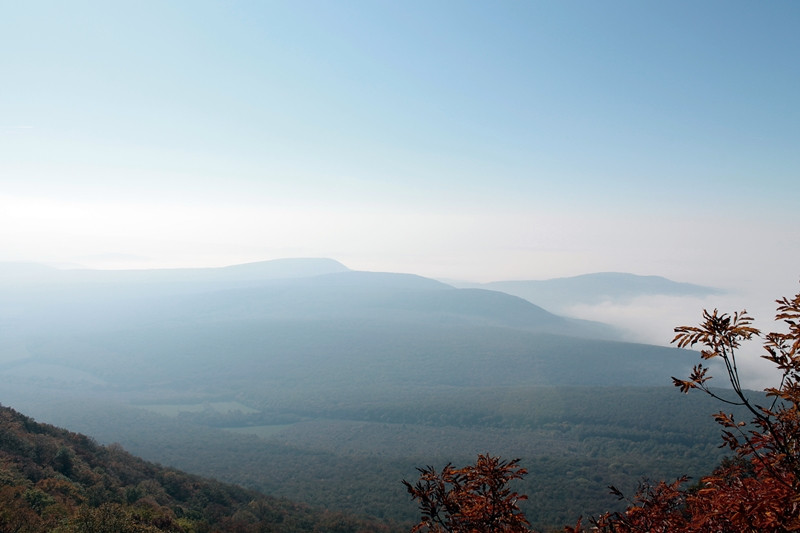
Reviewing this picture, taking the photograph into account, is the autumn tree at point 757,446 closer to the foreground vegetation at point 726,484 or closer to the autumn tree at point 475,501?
the foreground vegetation at point 726,484

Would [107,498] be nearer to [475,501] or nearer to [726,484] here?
[475,501]

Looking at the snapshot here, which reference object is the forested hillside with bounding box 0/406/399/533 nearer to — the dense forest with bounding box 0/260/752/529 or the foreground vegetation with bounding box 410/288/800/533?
the foreground vegetation with bounding box 410/288/800/533

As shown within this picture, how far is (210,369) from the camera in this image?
19688cm

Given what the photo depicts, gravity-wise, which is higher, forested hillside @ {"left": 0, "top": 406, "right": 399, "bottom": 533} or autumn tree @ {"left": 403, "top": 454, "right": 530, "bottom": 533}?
autumn tree @ {"left": 403, "top": 454, "right": 530, "bottom": 533}

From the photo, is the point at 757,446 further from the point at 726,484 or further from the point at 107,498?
the point at 107,498

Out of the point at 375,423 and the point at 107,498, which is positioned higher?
the point at 107,498

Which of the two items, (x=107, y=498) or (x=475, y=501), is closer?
(x=475, y=501)

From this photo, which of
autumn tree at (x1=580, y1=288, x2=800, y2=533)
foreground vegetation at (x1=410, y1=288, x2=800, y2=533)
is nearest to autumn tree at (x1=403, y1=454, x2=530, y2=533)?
foreground vegetation at (x1=410, y1=288, x2=800, y2=533)

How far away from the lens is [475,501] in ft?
16.7

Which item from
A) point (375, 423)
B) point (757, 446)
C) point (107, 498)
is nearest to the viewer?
point (757, 446)

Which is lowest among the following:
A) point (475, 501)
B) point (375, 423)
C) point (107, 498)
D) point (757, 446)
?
point (375, 423)

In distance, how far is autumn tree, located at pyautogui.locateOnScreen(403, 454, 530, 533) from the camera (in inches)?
191

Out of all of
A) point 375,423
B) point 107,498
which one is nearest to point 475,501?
point 107,498

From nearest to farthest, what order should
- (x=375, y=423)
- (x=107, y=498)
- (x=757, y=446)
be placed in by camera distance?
(x=757, y=446) < (x=107, y=498) < (x=375, y=423)
